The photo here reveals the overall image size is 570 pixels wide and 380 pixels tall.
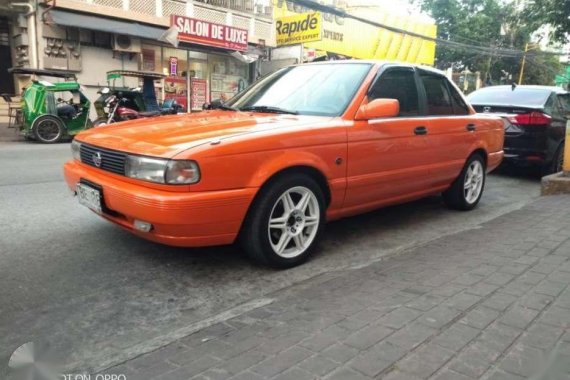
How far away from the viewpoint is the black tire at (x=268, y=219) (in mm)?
3334

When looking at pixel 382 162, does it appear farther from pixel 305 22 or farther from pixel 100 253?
pixel 305 22

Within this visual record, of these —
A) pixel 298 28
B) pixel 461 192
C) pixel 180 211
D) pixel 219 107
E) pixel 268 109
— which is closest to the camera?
pixel 180 211

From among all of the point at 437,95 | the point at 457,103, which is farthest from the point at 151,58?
the point at 437,95

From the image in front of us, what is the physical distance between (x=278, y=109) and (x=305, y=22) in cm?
1770

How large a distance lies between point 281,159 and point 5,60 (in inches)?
635

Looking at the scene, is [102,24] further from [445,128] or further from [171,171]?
[171,171]

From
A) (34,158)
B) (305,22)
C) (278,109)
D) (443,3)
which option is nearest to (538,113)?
(278,109)

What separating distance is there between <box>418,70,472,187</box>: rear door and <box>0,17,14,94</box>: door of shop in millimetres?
15471

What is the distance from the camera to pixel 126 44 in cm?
1720

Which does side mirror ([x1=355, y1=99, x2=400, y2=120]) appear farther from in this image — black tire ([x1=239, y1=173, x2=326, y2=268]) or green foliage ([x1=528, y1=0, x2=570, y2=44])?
green foliage ([x1=528, y1=0, x2=570, y2=44])

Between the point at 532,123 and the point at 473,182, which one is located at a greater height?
the point at 532,123

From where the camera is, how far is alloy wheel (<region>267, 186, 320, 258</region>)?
350 cm

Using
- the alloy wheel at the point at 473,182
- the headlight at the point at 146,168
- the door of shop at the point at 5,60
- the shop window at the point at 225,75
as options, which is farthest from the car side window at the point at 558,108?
the door of shop at the point at 5,60

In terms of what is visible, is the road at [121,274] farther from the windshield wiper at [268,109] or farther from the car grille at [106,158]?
the windshield wiper at [268,109]
